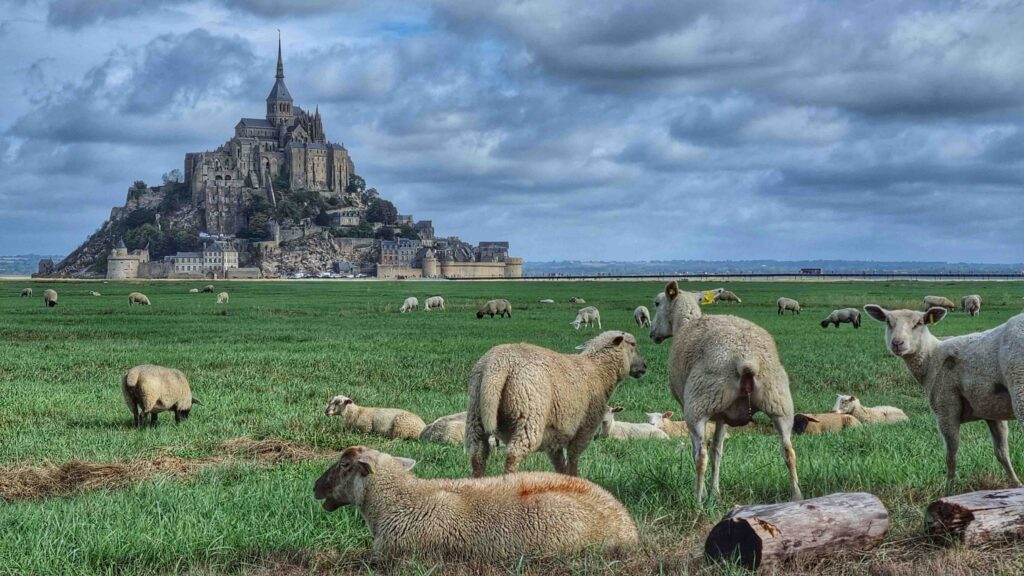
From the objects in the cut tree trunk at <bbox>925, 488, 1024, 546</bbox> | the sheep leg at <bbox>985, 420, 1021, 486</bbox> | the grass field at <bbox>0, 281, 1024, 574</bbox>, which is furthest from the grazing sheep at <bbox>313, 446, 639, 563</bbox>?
the sheep leg at <bbox>985, 420, 1021, 486</bbox>

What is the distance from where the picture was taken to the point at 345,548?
21.0ft

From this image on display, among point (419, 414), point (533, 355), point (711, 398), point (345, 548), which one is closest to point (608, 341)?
point (533, 355)

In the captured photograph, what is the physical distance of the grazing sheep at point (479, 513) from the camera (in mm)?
5859

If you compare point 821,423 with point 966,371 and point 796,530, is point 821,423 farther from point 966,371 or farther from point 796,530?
point 796,530

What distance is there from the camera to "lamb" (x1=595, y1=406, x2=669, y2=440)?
1274 cm

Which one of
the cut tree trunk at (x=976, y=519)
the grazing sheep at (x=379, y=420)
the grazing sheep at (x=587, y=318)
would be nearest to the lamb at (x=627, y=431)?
the grazing sheep at (x=379, y=420)

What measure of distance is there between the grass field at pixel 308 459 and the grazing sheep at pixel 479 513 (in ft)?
0.66

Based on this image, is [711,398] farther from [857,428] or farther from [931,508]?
[857,428]

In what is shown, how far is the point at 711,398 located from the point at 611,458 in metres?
2.92

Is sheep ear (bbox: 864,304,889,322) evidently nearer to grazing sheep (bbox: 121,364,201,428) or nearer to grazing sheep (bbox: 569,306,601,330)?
grazing sheep (bbox: 121,364,201,428)

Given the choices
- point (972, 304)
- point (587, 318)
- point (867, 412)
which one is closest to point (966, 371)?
point (867, 412)

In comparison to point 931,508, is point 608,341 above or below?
above

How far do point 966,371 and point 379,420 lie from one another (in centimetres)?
832

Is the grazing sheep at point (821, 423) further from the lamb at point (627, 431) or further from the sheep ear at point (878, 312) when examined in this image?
the sheep ear at point (878, 312)
